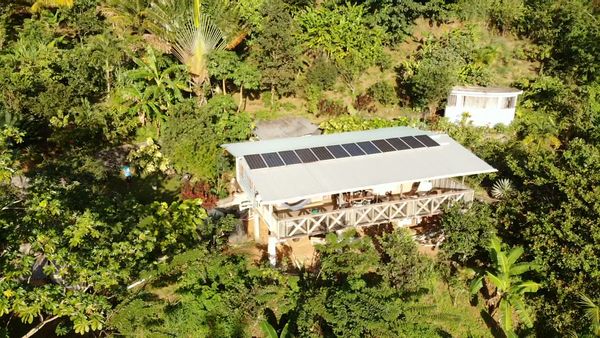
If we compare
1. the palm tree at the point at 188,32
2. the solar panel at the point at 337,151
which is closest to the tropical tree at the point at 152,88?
the palm tree at the point at 188,32

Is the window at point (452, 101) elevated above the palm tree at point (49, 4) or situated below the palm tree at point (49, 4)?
below

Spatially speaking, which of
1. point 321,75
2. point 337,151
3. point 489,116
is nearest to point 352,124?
point 321,75

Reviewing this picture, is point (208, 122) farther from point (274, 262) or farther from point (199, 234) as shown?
point (274, 262)

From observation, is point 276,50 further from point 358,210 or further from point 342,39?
point 358,210

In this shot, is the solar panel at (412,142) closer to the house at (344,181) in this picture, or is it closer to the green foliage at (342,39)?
the house at (344,181)

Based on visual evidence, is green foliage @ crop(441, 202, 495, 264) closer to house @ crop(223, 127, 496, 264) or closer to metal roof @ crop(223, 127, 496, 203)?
house @ crop(223, 127, 496, 264)

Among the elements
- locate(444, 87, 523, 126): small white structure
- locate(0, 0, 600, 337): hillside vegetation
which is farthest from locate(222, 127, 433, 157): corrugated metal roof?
locate(444, 87, 523, 126): small white structure
